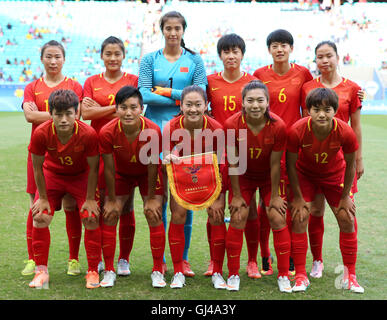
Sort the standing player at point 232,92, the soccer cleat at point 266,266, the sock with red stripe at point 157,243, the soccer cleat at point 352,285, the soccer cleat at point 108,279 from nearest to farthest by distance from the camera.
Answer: the soccer cleat at point 352,285, the soccer cleat at point 108,279, the sock with red stripe at point 157,243, the standing player at point 232,92, the soccer cleat at point 266,266

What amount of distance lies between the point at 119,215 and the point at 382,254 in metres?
2.45

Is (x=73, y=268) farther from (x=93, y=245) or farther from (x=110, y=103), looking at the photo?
(x=110, y=103)

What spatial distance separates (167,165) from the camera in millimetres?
3748

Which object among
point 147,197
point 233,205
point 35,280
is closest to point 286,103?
point 233,205

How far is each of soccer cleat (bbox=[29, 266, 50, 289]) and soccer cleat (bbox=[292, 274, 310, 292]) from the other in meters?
1.86

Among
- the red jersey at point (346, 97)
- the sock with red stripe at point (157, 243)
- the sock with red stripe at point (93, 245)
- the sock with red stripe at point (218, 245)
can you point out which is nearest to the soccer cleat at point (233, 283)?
the sock with red stripe at point (218, 245)

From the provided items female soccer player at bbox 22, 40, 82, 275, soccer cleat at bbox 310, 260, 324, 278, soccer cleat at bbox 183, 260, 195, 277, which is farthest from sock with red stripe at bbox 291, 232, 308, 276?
female soccer player at bbox 22, 40, 82, 275

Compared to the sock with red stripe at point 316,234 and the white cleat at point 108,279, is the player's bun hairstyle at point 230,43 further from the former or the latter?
the white cleat at point 108,279

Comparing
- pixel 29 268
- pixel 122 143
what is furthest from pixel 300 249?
pixel 29 268

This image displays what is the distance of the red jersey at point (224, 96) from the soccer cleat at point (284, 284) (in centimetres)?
134

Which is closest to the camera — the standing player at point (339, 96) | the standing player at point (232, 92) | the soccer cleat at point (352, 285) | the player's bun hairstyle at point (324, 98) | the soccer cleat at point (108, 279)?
the player's bun hairstyle at point (324, 98)

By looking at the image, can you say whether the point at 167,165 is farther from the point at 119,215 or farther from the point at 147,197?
the point at 119,215

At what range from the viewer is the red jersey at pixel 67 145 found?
12.0 feet

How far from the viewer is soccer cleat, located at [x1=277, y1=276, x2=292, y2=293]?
11.9 feet
